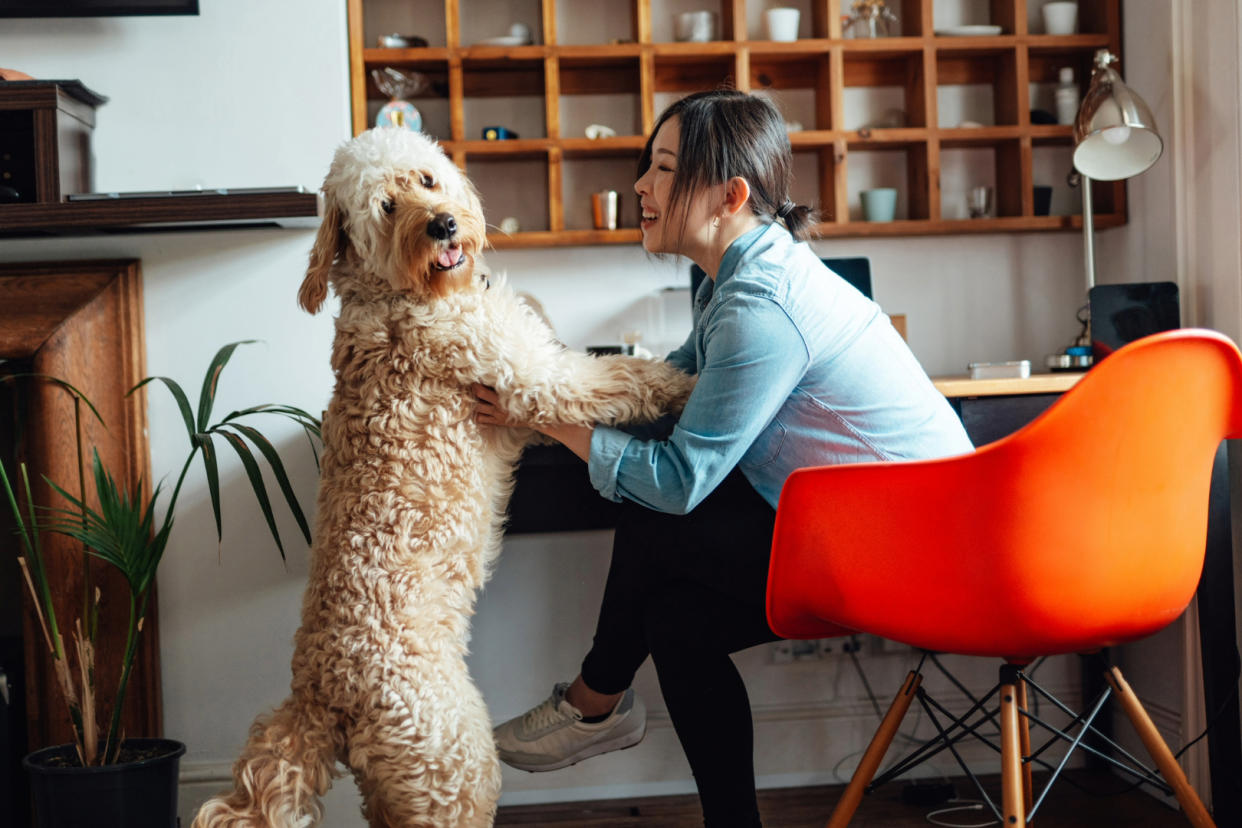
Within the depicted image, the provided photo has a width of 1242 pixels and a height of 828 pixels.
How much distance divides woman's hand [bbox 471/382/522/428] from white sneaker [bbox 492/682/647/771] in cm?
49

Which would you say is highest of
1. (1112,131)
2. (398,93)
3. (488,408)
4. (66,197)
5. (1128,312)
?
(398,93)

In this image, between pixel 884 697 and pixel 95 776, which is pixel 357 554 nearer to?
pixel 95 776

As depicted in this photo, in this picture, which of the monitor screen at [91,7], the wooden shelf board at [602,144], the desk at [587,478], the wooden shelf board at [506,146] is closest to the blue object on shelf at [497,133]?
the wooden shelf board at [506,146]

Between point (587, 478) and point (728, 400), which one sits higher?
point (728, 400)

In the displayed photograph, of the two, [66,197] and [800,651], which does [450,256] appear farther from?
[800,651]

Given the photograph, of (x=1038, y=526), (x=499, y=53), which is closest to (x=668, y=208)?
(x=1038, y=526)

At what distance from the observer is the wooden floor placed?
2.02 meters

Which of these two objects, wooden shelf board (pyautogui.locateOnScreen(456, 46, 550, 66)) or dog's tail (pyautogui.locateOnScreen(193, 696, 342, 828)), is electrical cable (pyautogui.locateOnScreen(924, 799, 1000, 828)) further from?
wooden shelf board (pyautogui.locateOnScreen(456, 46, 550, 66))

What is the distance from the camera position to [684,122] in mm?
1518

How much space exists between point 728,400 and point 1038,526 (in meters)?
0.42

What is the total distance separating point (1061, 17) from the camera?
2.37 metres

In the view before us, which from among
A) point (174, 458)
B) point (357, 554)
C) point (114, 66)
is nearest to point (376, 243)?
point (357, 554)

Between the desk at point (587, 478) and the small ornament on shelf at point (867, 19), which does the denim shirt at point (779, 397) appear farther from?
the small ornament on shelf at point (867, 19)

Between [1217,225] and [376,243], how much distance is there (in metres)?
1.64
